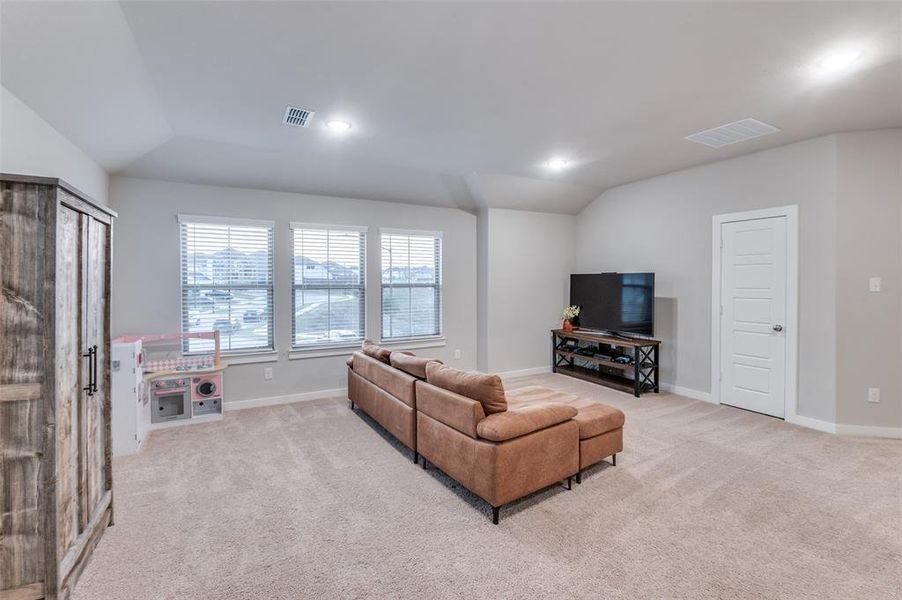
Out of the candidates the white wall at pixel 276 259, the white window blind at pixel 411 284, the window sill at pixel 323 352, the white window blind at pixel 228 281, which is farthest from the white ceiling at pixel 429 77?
the window sill at pixel 323 352

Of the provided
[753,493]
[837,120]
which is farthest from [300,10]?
[837,120]

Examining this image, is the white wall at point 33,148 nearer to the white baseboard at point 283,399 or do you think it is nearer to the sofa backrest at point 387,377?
the white baseboard at point 283,399

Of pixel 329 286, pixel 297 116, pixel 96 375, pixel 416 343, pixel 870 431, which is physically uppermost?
pixel 297 116

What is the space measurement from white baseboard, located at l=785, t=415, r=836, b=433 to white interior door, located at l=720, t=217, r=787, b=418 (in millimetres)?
128

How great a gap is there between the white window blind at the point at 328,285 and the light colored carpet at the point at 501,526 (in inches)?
68.0

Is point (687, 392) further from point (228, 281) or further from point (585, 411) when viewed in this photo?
point (228, 281)

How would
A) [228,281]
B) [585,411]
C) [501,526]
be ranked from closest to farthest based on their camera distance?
[501,526], [585,411], [228,281]

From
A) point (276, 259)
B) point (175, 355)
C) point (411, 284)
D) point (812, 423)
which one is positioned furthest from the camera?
point (411, 284)

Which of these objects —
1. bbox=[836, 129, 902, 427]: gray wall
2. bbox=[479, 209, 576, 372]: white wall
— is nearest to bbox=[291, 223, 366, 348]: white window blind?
bbox=[479, 209, 576, 372]: white wall

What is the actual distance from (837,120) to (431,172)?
385cm

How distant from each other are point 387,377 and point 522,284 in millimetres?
3226

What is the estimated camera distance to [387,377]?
11.9ft

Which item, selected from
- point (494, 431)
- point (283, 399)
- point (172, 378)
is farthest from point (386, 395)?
point (172, 378)

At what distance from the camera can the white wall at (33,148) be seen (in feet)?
7.45
